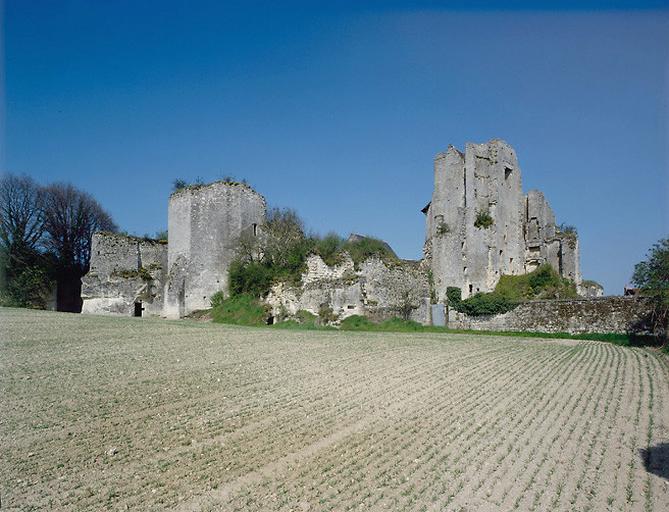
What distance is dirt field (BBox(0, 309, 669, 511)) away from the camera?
579 cm

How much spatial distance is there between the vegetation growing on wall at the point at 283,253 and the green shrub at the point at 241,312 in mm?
467

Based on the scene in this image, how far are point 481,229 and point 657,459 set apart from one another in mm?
27185

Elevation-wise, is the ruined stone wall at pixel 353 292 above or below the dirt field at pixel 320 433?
above

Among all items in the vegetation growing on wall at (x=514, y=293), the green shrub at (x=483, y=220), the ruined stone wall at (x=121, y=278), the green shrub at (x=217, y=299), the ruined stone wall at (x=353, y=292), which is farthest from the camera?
the green shrub at (x=483, y=220)

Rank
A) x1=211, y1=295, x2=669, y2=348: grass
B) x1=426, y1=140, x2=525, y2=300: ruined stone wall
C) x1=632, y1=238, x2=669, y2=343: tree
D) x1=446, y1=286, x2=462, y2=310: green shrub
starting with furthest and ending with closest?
x1=426, y1=140, x2=525, y2=300: ruined stone wall
x1=446, y1=286, x2=462, y2=310: green shrub
x1=211, y1=295, x2=669, y2=348: grass
x1=632, y1=238, x2=669, y2=343: tree

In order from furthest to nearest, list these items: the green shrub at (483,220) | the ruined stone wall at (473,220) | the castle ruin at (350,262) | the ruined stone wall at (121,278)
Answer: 1. the green shrub at (483,220)
2. the ruined stone wall at (473,220)
3. the ruined stone wall at (121,278)
4. the castle ruin at (350,262)

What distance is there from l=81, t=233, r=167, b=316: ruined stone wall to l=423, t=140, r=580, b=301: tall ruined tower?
1697 cm

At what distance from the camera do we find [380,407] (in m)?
9.49

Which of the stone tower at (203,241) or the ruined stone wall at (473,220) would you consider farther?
the ruined stone wall at (473,220)

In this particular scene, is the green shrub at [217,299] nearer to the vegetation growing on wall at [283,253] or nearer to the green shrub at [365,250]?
the vegetation growing on wall at [283,253]

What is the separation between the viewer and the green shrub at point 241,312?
2778 centimetres

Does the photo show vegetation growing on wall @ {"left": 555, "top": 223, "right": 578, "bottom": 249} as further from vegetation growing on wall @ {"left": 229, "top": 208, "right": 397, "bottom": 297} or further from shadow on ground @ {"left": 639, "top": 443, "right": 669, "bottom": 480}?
shadow on ground @ {"left": 639, "top": 443, "right": 669, "bottom": 480}

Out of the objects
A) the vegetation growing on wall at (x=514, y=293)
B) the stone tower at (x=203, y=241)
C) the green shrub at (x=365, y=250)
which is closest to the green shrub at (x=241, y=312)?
the stone tower at (x=203, y=241)

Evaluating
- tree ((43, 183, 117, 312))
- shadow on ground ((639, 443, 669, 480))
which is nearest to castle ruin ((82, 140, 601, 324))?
tree ((43, 183, 117, 312))
